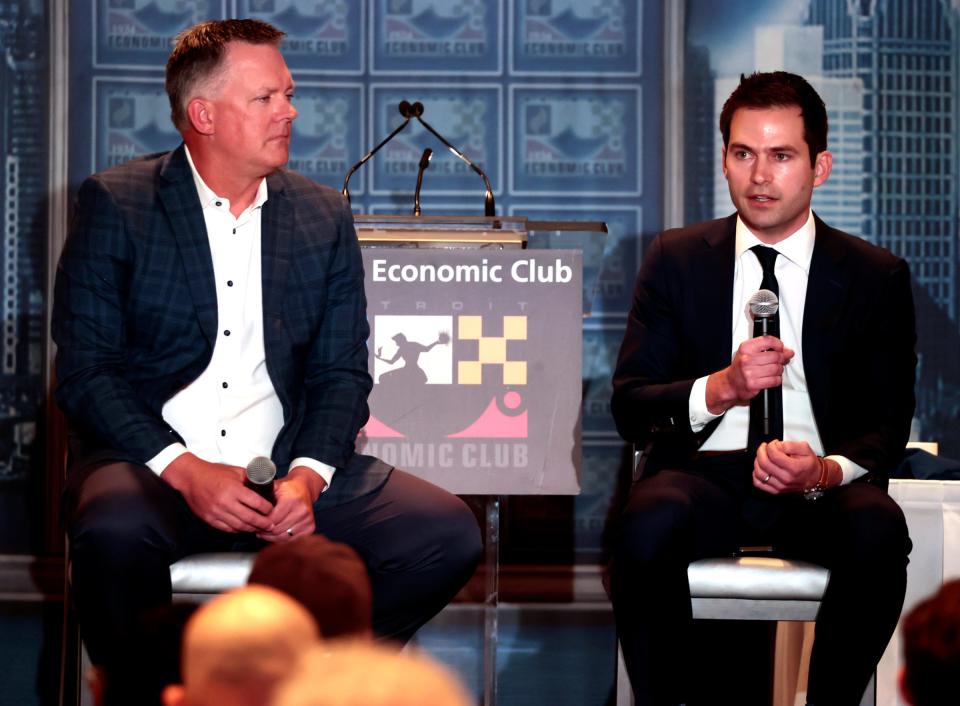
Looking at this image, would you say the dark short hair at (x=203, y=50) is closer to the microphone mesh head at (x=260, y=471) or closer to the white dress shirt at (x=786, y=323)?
the microphone mesh head at (x=260, y=471)

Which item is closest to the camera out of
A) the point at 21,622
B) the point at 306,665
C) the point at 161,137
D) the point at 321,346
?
the point at 306,665

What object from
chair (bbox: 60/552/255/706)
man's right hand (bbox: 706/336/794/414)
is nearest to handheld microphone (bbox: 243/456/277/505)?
chair (bbox: 60/552/255/706)

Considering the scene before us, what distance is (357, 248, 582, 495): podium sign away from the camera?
2.66 metres

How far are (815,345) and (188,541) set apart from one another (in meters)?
1.18

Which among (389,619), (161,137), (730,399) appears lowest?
(389,619)

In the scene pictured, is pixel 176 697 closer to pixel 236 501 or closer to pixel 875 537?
pixel 236 501

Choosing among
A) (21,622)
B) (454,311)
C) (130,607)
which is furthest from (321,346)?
(21,622)

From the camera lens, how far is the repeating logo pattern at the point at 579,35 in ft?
14.4

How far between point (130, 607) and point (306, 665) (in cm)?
126

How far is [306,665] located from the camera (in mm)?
754

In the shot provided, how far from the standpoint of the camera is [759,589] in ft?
6.89

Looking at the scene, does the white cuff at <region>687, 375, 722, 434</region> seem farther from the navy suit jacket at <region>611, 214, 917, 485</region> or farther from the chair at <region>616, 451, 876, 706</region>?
the chair at <region>616, 451, 876, 706</region>

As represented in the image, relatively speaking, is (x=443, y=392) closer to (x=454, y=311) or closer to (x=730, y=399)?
(x=454, y=311)

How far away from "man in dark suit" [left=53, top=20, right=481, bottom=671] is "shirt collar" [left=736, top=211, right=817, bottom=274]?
75cm
